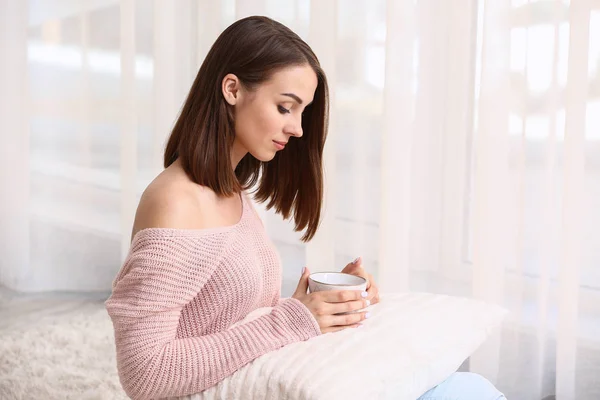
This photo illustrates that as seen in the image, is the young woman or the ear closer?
the young woman

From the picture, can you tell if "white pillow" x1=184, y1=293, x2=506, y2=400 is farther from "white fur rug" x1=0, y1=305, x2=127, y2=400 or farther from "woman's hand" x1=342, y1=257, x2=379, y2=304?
"white fur rug" x1=0, y1=305, x2=127, y2=400

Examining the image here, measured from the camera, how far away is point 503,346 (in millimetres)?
1891

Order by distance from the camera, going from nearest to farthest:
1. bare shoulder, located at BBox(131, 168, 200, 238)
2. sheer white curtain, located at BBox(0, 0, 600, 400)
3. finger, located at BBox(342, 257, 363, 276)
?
bare shoulder, located at BBox(131, 168, 200, 238) → finger, located at BBox(342, 257, 363, 276) → sheer white curtain, located at BBox(0, 0, 600, 400)

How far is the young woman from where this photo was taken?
981 millimetres

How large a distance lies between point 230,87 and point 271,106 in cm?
7

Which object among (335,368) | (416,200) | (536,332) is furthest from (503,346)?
(335,368)

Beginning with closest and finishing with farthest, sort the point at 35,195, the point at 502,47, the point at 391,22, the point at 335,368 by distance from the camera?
1. the point at 335,368
2. the point at 502,47
3. the point at 391,22
4. the point at 35,195

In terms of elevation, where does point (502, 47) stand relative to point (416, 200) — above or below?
above

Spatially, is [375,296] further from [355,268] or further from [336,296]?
[336,296]

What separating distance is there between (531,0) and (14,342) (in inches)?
71.5

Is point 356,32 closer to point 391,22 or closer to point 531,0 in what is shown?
point 391,22

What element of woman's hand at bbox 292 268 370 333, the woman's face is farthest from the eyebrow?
woman's hand at bbox 292 268 370 333

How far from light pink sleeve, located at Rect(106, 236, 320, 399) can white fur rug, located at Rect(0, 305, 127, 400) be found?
82 cm

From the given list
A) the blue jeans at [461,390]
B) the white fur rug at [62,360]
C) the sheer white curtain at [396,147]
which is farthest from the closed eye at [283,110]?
the white fur rug at [62,360]
